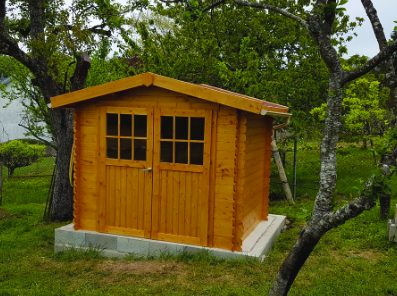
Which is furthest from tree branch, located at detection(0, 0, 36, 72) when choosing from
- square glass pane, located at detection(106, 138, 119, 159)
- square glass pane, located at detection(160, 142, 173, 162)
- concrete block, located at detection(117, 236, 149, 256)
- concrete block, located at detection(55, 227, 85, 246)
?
concrete block, located at detection(117, 236, 149, 256)

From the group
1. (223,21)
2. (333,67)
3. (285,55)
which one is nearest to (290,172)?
(285,55)

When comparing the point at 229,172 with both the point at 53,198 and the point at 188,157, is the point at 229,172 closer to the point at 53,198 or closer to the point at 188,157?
the point at 188,157

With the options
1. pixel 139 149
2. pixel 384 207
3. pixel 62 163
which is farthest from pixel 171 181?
pixel 384 207

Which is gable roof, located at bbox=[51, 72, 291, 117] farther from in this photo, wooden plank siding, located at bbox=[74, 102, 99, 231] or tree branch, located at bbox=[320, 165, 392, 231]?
tree branch, located at bbox=[320, 165, 392, 231]

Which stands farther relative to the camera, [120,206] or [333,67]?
[120,206]

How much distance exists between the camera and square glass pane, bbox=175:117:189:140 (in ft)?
18.7

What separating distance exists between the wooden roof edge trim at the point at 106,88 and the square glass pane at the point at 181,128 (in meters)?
0.72

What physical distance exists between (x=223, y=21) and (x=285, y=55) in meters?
2.45

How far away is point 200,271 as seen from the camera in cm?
520

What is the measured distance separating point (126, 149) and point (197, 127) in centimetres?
129

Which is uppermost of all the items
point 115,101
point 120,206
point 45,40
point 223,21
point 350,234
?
point 223,21

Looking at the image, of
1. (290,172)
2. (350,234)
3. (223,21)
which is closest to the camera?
(350,234)

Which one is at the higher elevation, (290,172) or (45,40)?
(45,40)

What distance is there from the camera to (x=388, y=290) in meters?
4.50
